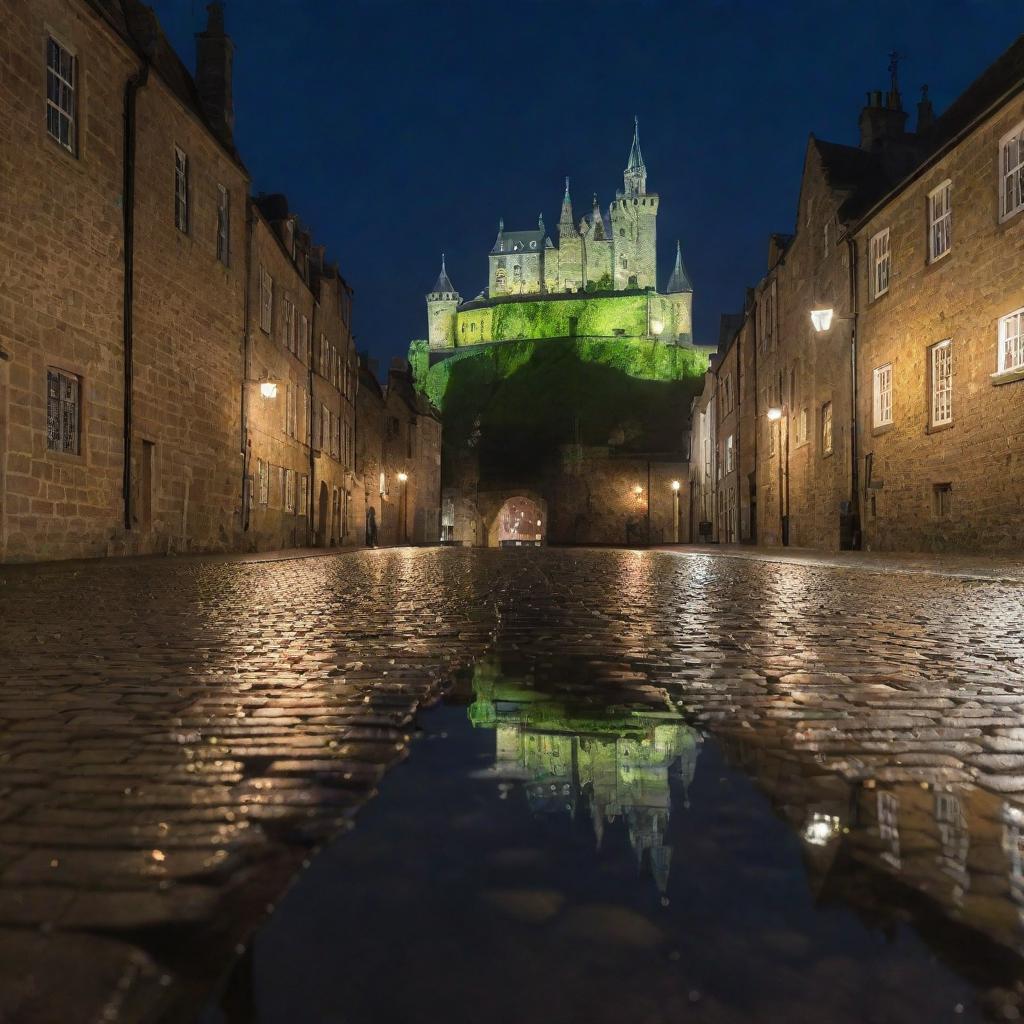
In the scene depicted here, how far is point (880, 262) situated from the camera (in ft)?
66.8

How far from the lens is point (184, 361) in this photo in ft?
59.5

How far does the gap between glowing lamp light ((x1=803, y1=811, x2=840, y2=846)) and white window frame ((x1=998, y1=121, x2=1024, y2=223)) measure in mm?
16059

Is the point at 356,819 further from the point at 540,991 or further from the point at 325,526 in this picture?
the point at 325,526

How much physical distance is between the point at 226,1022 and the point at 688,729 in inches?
66.2

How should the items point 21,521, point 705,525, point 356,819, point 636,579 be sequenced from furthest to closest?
point 705,525 < point 21,521 < point 636,579 < point 356,819

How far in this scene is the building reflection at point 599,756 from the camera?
5.34 feet

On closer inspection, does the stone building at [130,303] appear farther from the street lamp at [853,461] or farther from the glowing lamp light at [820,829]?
the street lamp at [853,461]

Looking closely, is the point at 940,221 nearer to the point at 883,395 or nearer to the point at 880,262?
the point at 880,262

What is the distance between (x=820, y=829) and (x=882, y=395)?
20403mm

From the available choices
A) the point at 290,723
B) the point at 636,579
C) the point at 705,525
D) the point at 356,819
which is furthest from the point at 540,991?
the point at 705,525

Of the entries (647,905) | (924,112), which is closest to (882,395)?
(924,112)

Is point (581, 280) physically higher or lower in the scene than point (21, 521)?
higher

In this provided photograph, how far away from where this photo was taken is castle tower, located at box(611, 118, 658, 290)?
118438mm

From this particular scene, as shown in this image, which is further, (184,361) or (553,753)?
(184,361)
